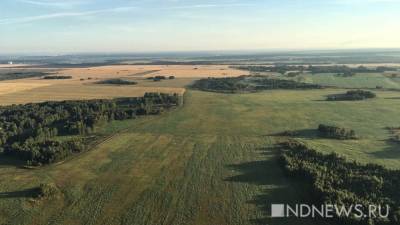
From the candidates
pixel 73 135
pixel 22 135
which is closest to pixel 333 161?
pixel 73 135

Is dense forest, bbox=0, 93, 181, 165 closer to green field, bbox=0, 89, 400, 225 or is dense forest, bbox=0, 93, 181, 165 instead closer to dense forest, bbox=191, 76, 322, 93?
green field, bbox=0, 89, 400, 225

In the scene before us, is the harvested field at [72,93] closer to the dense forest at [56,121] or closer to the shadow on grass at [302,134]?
the dense forest at [56,121]

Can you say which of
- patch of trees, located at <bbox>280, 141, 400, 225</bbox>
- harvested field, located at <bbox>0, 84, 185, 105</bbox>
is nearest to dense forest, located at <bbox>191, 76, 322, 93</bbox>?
harvested field, located at <bbox>0, 84, 185, 105</bbox>

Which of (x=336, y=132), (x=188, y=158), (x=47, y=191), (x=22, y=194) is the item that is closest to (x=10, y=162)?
(x=22, y=194)

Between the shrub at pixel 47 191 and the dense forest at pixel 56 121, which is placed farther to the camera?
the dense forest at pixel 56 121

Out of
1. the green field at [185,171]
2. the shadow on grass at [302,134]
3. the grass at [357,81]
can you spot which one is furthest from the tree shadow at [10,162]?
the grass at [357,81]
